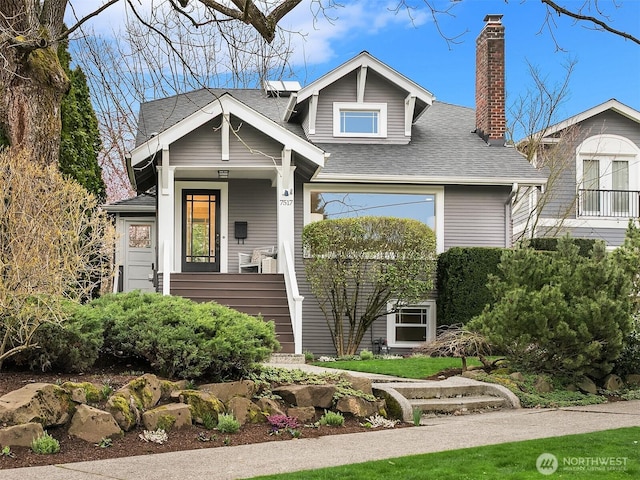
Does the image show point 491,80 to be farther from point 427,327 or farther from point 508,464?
point 508,464

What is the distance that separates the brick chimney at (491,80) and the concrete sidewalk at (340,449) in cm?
1109

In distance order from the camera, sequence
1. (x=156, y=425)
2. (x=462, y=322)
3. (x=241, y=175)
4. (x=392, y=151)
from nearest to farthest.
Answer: (x=156, y=425) → (x=462, y=322) → (x=241, y=175) → (x=392, y=151)

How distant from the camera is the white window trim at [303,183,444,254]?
59.0 ft

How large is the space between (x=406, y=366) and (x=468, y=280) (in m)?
4.55

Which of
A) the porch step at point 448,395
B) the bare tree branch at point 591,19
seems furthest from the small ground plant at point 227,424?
the bare tree branch at point 591,19

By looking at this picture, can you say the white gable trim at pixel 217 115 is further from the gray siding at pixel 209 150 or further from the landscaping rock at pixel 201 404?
the landscaping rock at pixel 201 404

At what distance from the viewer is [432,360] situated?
44.1 ft

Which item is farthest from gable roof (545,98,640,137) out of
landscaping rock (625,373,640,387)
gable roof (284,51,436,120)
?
landscaping rock (625,373,640,387)

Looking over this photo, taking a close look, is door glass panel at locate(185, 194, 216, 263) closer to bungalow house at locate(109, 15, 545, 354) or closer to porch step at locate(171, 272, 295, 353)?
bungalow house at locate(109, 15, 545, 354)

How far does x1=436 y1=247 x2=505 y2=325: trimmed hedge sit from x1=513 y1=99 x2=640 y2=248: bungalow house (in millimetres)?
5448

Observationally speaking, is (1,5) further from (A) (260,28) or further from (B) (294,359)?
(B) (294,359)

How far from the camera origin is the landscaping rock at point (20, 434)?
694cm

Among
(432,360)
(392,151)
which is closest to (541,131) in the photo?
(392,151)

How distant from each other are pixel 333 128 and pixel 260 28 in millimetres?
9312
